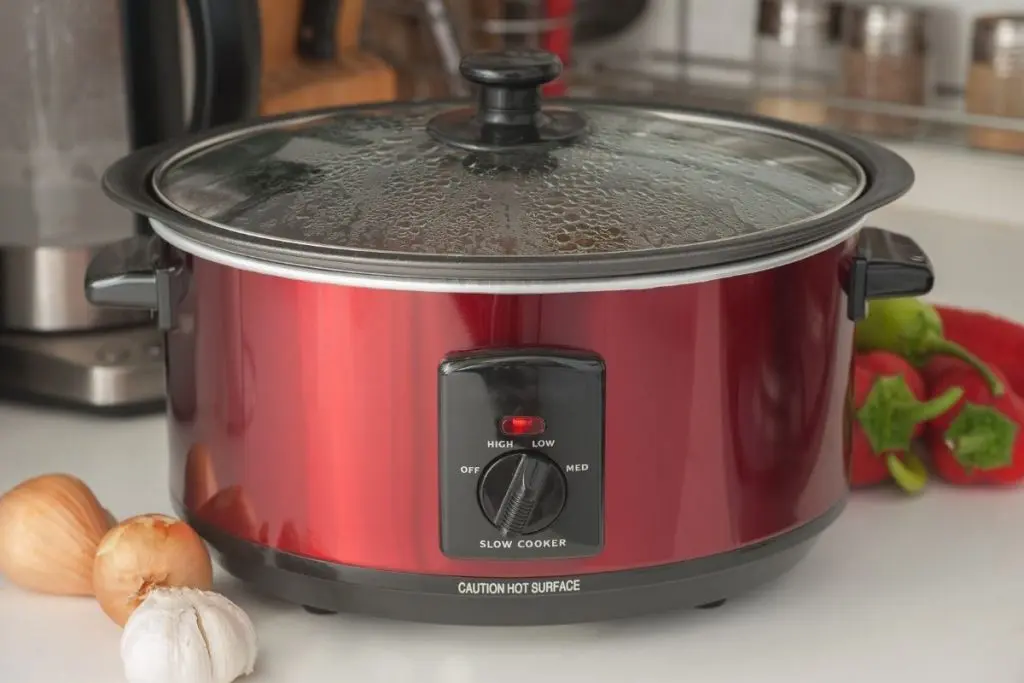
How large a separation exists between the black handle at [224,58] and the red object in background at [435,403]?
25 centimetres

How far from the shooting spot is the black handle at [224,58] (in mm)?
1072

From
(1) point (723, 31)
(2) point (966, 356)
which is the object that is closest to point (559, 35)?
(1) point (723, 31)

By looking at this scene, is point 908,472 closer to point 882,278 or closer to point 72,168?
point 882,278

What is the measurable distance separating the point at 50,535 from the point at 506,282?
32 centimetres

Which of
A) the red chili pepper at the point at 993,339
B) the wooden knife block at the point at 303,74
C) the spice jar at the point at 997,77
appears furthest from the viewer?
the spice jar at the point at 997,77

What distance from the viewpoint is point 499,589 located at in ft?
2.70

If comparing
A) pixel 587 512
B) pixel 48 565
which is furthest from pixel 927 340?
pixel 48 565

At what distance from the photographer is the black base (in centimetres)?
83

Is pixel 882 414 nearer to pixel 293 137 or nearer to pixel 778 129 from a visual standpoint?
pixel 778 129

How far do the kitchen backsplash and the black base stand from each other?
3.42ft

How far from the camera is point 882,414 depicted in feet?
3.43

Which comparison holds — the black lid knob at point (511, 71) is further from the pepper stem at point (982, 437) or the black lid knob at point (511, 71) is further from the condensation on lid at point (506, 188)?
the pepper stem at point (982, 437)

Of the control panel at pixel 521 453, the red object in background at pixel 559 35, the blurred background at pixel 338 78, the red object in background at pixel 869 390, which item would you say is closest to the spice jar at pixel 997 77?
the blurred background at pixel 338 78

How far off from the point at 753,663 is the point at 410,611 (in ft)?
0.62
